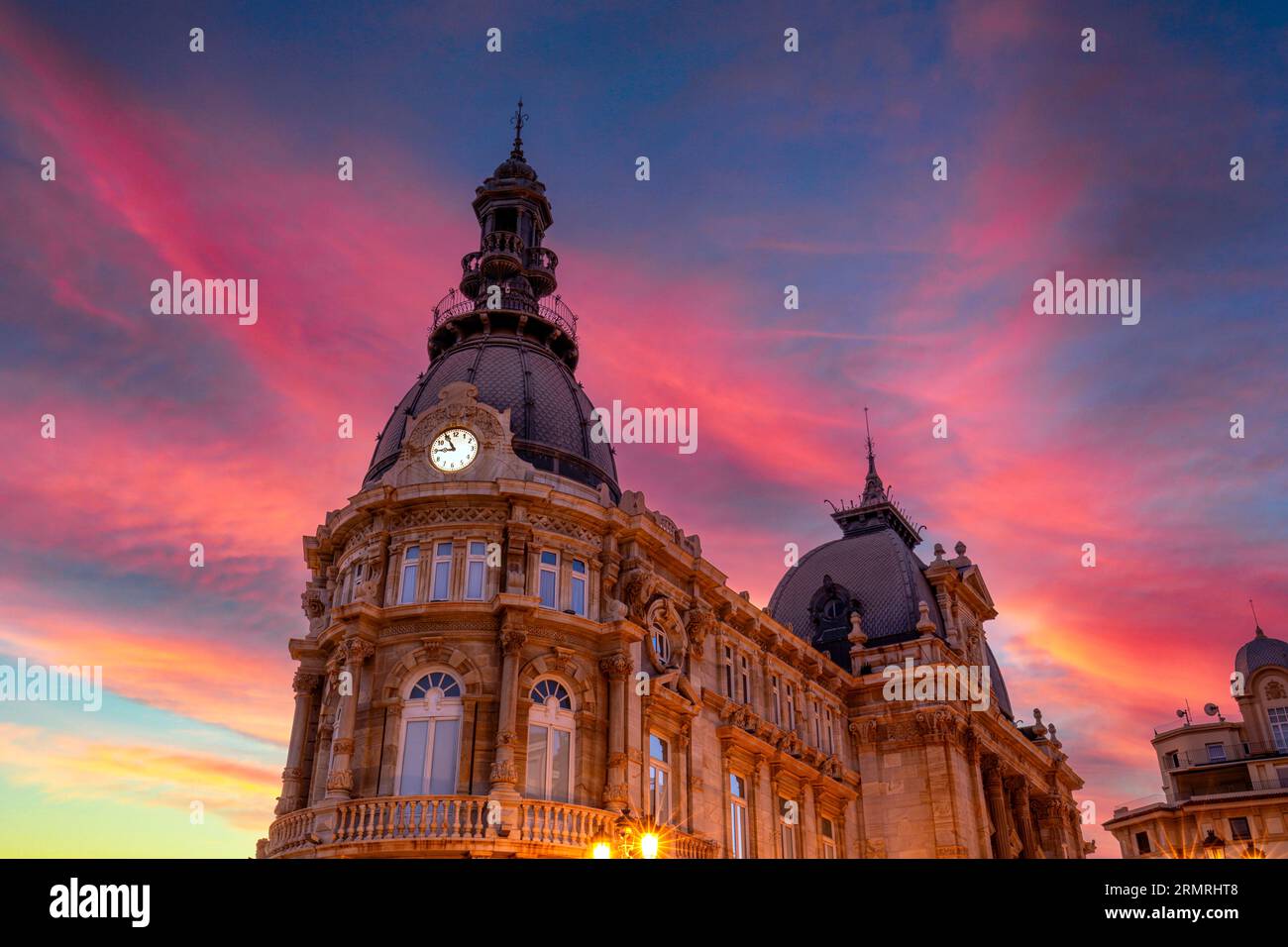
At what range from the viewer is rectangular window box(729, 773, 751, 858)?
1582 inches

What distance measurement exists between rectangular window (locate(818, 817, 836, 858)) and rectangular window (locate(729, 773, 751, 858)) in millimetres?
6847

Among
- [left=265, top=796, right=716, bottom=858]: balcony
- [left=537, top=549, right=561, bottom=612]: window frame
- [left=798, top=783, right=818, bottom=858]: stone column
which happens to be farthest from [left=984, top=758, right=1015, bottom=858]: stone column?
[left=265, top=796, right=716, bottom=858]: balcony

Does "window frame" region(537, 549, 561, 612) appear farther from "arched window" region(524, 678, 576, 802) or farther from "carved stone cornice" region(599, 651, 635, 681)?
"arched window" region(524, 678, 576, 802)

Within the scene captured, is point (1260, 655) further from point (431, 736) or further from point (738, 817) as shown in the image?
point (431, 736)

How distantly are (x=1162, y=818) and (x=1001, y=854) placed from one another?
39269 millimetres

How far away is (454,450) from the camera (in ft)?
124

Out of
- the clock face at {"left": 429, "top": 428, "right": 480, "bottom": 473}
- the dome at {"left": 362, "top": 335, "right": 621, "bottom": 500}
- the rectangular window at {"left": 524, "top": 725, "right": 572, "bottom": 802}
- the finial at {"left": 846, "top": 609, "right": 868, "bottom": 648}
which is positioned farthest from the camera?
the finial at {"left": 846, "top": 609, "right": 868, "bottom": 648}

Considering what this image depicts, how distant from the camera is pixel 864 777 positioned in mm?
52125

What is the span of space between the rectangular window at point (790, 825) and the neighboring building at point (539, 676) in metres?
0.11

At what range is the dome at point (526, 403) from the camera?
4202 cm

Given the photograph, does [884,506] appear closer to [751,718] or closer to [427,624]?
[751,718]

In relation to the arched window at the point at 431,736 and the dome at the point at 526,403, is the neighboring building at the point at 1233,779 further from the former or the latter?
the arched window at the point at 431,736
